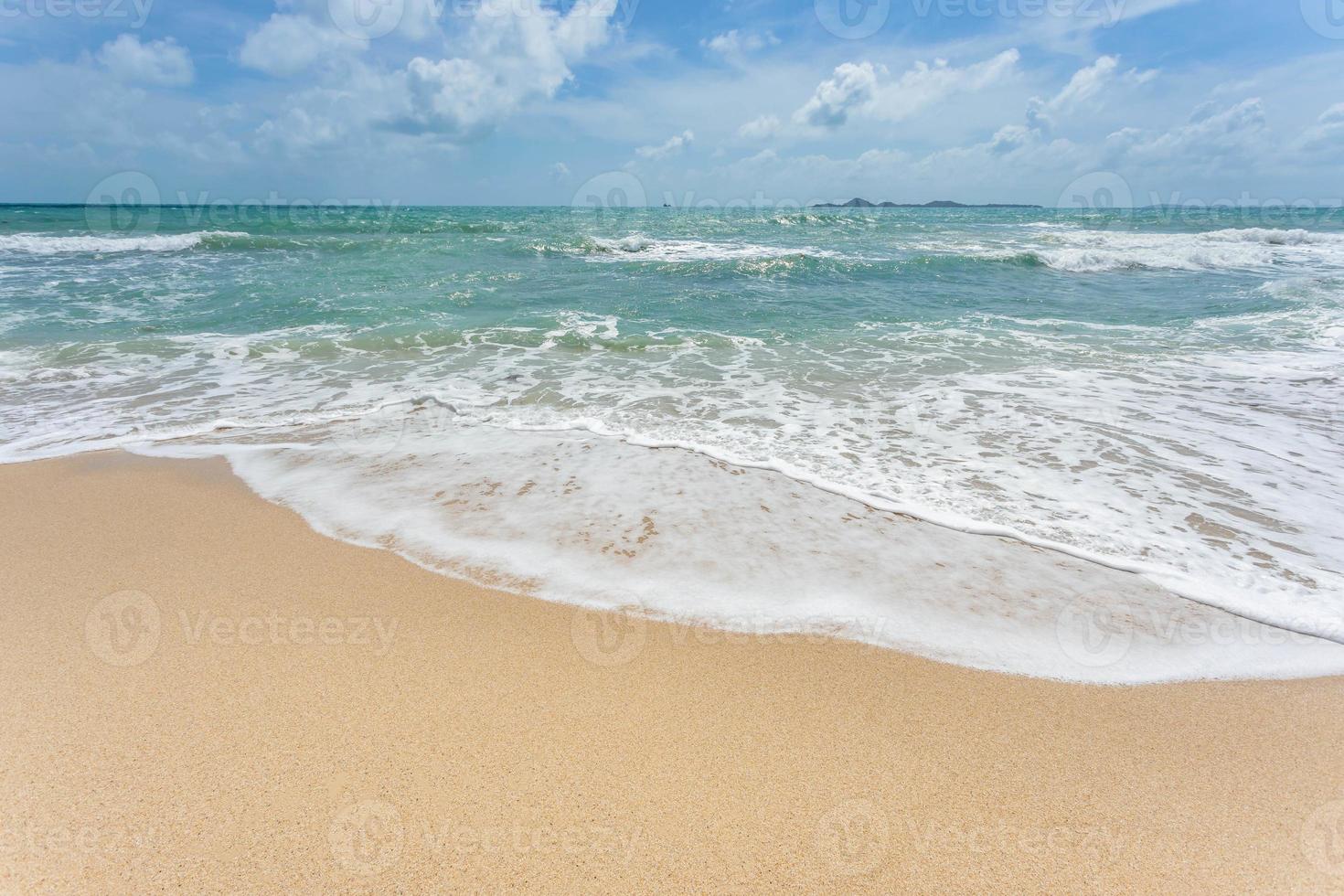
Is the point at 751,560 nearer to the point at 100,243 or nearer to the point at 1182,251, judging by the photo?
the point at 1182,251

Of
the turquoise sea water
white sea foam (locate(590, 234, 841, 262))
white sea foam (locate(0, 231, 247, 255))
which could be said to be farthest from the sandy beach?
white sea foam (locate(0, 231, 247, 255))

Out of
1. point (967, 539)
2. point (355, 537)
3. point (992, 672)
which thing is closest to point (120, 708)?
point (355, 537)

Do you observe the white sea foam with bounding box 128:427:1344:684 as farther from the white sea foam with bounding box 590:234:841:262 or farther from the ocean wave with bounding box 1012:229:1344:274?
the ocean wave with bounding box 1012:229:1344:274

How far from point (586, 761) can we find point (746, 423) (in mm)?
3777

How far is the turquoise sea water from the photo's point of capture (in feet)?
10.8

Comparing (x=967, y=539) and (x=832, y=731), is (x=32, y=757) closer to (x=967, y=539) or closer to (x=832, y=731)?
(x=832, y=731)

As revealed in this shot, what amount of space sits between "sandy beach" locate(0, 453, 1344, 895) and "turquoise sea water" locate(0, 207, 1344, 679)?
1.18 feet

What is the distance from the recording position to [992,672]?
253 centimetres

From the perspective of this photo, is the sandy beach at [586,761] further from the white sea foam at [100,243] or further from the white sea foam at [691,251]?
the white sea foam at [100,243]

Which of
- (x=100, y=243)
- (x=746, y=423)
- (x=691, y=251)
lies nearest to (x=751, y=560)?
(x=746, y=423)

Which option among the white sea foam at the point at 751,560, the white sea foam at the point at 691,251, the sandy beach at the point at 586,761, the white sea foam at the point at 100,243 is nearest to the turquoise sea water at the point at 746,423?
the white sea foam at the point at 751,560

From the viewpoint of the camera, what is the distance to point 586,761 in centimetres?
207

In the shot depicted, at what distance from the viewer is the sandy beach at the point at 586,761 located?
175 centimetres

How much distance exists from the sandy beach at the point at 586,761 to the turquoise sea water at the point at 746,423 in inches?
14.2
